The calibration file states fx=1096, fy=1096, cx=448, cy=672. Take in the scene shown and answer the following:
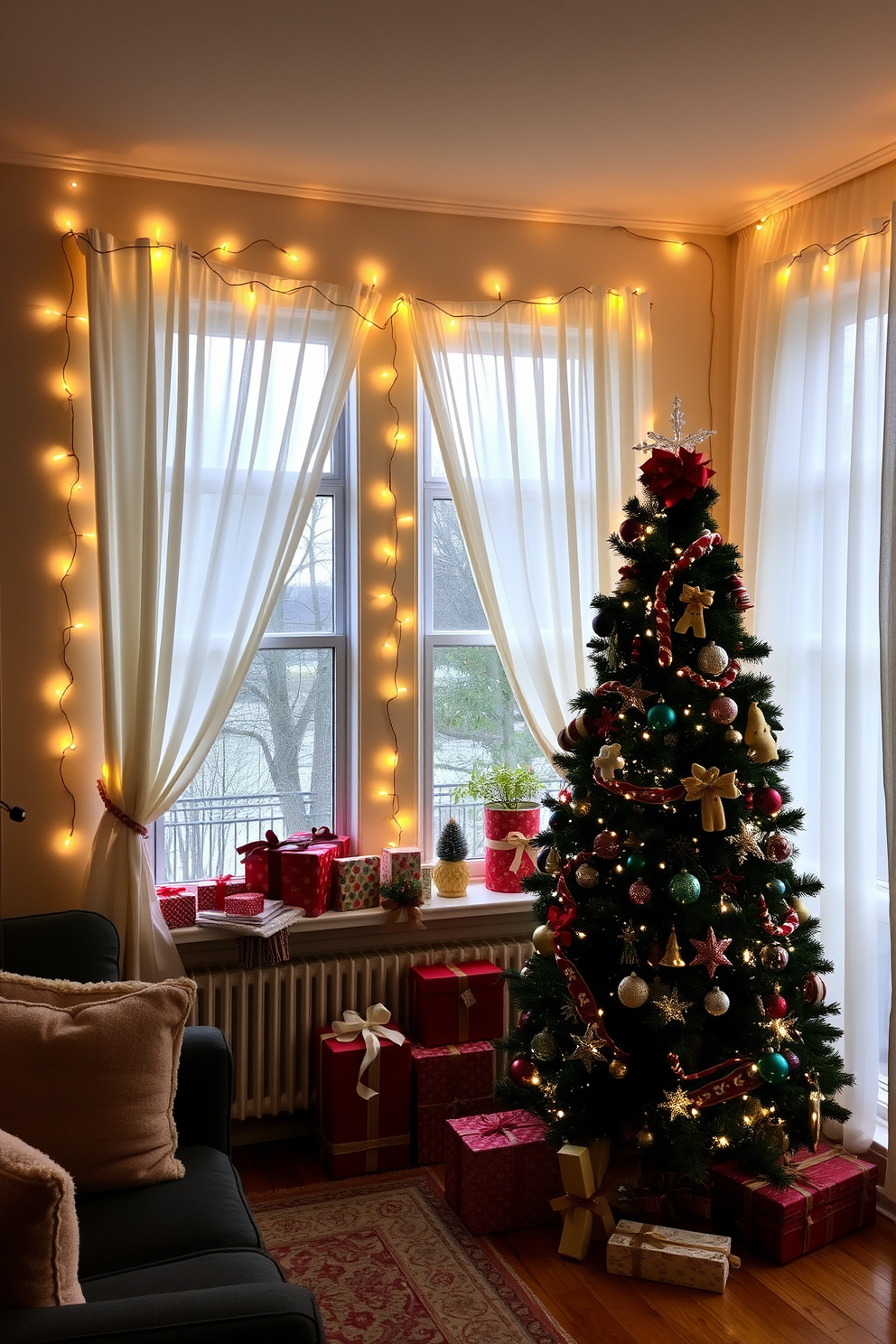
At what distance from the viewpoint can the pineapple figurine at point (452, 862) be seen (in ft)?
12.1

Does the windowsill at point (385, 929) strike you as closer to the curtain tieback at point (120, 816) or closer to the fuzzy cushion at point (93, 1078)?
the curtain tieback at point (120, 816)

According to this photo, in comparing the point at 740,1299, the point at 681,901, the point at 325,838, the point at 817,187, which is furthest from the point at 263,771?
the point at 817,187

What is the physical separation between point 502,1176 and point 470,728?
58.5 inches

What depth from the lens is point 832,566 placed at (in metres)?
3.33

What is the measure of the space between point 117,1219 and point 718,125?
3.09 meters

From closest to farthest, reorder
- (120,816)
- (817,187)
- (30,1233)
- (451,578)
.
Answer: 1. (30,1233)
2. (120,816)
3. (817,187)
4. (451,578)

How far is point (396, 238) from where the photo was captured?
143 inches

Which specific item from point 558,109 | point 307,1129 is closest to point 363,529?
point 558,109

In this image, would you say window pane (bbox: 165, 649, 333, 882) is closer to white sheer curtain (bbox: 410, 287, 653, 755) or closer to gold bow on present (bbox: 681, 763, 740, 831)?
white sheer curtain (bbox: 410, 287, 653, 755)

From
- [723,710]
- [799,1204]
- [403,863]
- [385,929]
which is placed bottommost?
[799,1204]

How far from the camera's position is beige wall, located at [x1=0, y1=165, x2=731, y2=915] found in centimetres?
323

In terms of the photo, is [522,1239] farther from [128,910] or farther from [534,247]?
[534,247]

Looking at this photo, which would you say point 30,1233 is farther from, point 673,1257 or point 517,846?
point 517,846

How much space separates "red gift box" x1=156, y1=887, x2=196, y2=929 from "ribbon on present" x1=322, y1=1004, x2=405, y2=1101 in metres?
0.55
